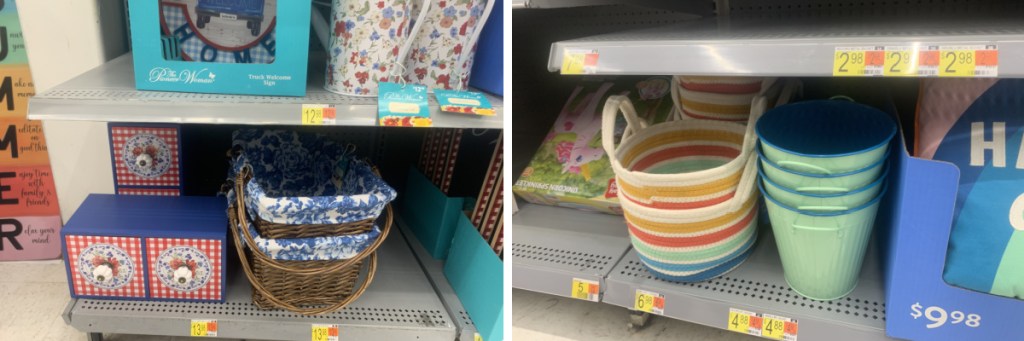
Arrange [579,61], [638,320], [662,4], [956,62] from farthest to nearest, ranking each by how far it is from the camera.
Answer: [662,4], [638,320], [579,61], [956,62]

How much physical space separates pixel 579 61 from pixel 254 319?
0.91 meters

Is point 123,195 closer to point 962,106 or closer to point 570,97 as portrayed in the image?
point 570,97

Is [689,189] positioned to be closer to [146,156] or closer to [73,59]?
[146,156]

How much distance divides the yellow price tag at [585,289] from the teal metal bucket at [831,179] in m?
0.57

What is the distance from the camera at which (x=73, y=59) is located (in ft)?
6.95

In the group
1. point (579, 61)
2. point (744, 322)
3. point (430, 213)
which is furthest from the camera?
point (430, 213)

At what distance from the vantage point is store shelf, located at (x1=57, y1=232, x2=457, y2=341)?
173 centimetres

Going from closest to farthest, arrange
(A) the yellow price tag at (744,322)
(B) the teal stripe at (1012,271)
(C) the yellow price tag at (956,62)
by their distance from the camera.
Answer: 1. (C) the yellow price tag at (956,62)
2. (B) the teal stripe at (1012,271)
3. (A) the yellow price tag at (744,322)

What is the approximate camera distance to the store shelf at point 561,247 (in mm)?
2021

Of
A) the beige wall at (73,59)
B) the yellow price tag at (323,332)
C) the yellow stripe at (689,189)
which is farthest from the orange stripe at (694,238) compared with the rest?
the beige wall at (73,59)

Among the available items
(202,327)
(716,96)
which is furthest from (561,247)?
(202,327)

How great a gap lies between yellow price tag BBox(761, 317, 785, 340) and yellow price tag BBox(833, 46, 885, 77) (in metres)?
0.60

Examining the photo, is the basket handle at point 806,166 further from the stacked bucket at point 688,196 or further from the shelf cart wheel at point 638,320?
the shelf cart wheel at point 638,320

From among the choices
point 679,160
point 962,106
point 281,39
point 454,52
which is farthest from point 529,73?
point 962,106
